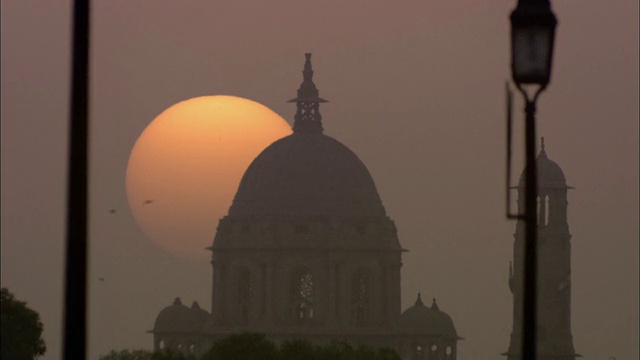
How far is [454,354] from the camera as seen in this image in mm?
191250

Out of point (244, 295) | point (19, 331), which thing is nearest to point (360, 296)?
point (244, 295)

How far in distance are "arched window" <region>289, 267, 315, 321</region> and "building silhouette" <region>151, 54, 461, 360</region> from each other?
64 millimetres

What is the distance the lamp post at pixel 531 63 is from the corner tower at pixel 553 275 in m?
140

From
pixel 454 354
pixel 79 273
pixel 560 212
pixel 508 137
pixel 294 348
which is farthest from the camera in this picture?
pixel 454 354

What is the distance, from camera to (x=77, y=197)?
1977cm

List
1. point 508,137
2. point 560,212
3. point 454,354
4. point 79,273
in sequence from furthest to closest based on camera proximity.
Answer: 1. point 454,354
2. point 560,212
3. point 508,137
4. point 79,273

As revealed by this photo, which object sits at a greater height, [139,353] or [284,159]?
[284,159]

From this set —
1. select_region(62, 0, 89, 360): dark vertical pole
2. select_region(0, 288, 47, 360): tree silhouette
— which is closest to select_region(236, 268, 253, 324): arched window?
select_region(0, 288, 47, 360): tree silhouette

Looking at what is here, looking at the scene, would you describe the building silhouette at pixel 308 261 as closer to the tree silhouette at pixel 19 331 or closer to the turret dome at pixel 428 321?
the turret dome at pixel 428 321

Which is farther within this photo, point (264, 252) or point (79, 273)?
point (264, 252)

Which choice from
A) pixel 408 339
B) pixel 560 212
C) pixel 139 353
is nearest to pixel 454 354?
pixel 408 339

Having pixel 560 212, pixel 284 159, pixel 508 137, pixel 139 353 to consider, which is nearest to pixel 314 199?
pixel 284 159

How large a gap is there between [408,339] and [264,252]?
10884mm

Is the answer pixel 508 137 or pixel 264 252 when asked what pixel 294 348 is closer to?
pixel 264 252
